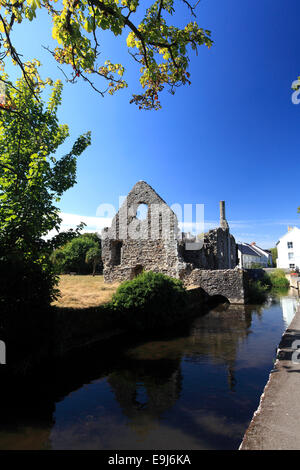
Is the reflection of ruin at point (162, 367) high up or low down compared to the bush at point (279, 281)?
down

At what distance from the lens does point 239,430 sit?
391 cm

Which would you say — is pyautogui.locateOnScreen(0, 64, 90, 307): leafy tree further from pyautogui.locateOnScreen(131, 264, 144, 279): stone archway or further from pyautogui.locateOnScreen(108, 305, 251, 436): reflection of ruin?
pyautogui.locateOnScreen(131, 264, 144, 279): stone archway

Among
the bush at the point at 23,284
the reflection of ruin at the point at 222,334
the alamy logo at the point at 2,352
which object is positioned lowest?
the reflection of ruin at the point at 222,334

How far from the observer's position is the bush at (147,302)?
9.67m

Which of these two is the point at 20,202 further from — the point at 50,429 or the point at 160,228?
the point at 160,228

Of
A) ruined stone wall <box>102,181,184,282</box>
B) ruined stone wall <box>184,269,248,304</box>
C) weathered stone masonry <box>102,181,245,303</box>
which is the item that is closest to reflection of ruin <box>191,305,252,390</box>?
ruined stone wall <box>184,269,248,304</box>

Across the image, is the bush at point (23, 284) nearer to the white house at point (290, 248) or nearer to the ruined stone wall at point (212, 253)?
the ruined stone wall at point (212, 253)

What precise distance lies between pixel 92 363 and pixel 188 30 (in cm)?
811

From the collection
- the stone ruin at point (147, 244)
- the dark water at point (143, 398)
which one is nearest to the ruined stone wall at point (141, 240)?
the stone ruin at point (147, 244)

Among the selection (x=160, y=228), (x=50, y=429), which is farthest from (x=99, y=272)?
(x=50, y=429)

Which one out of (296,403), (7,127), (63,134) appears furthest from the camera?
(63,134)

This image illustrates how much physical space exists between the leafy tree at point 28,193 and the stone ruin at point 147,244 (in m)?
12.1

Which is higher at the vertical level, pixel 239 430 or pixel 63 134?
pixel 63 134

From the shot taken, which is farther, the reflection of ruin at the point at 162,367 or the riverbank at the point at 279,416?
the reflection of ruin at the point at 162,367
